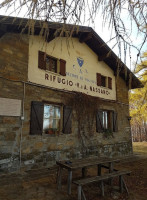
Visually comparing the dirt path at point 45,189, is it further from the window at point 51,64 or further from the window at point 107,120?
the window at point 51,64

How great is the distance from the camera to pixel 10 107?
5008 mm

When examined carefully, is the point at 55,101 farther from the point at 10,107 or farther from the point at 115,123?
the point at 115,123

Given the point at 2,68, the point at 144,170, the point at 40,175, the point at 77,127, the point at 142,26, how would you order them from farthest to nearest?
the point at 77,127, the point at 144,170, the point at 2,68, the point at 40,175, the point at 142,26

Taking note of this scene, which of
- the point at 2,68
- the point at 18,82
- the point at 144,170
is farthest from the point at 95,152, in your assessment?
the point at 2,68

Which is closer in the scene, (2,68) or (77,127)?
(2,68)

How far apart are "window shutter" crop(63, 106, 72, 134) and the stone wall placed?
216mm

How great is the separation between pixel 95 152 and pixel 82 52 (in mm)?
4961

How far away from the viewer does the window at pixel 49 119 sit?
18.1ft

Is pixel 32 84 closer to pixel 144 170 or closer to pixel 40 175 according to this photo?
pixel 40 175

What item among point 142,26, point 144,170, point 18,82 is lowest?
point 144,170

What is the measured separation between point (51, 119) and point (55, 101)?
0.74m

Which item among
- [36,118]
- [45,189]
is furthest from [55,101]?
[45,189]

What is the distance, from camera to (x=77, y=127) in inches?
268

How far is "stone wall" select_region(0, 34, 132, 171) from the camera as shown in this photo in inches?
192
